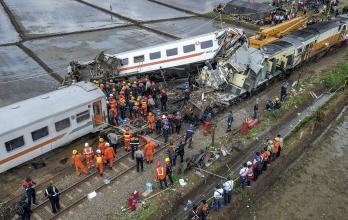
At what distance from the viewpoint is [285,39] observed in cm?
2592

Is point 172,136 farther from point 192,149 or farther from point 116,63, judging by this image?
point 116,63

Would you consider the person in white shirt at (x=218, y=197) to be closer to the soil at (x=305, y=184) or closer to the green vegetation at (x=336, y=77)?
the soil at (x=305, y=184)

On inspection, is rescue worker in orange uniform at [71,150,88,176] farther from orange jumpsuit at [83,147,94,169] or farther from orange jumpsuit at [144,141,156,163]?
orange jumpsuit at [144,141,156,163]

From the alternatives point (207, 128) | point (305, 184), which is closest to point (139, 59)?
point (207, 128)

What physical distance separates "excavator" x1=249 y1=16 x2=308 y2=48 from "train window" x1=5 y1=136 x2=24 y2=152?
17.2 metres

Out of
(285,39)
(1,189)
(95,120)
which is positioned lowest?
(1,189)

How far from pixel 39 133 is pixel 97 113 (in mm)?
3146

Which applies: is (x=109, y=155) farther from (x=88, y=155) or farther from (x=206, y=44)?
(x=206, y=44)

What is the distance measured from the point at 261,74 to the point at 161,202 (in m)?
11.5

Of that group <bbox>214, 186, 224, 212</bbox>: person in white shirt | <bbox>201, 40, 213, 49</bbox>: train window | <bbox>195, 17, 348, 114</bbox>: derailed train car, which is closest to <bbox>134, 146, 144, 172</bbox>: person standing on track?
<bbox>214, 186, 224, 212</bbox>: person in white shirt

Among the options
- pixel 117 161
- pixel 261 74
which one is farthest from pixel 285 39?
pixel 117 161

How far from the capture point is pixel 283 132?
2073cm

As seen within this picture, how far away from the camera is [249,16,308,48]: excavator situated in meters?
27.0

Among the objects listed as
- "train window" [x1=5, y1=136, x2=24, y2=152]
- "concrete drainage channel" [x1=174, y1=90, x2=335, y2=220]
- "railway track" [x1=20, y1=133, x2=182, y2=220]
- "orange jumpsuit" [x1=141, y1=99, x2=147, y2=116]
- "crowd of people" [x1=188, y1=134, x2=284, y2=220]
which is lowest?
"concrete drainage channel" [x1=174, y1=90, x2=335, y2=220]
